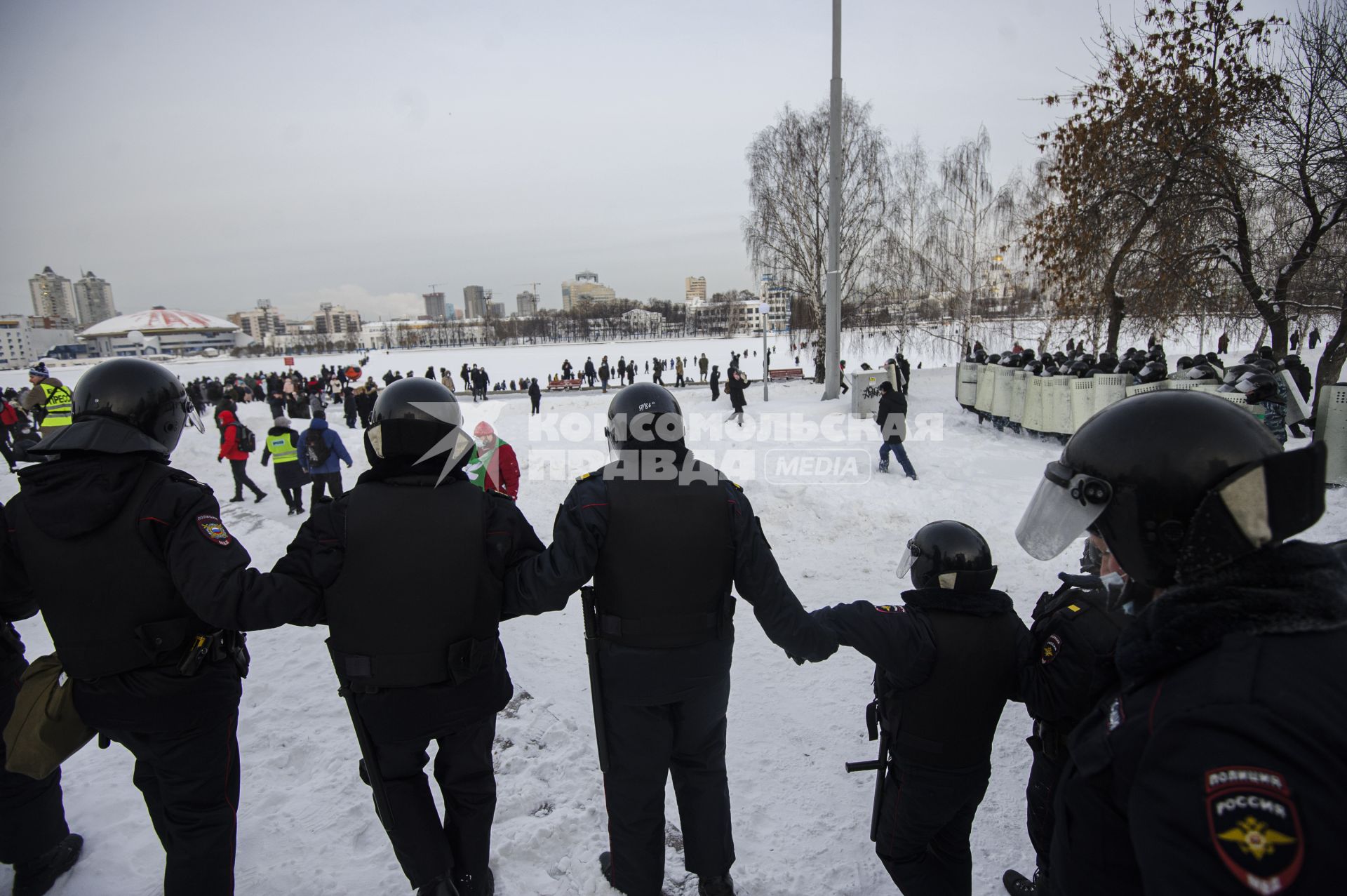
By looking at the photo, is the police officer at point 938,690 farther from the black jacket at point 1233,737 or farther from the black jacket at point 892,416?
the black jacket at point 892,416

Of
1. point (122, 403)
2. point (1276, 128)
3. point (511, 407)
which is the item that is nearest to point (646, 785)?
point (122, 403)

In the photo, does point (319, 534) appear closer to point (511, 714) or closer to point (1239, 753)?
point (511, 714)

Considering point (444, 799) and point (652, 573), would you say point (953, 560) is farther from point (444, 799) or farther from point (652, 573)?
point (444, 799)

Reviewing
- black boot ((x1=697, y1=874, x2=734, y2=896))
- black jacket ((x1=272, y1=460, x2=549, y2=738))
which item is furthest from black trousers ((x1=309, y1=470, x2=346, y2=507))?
black boot ((x1=697, y1=874, x2=734, y2=896))

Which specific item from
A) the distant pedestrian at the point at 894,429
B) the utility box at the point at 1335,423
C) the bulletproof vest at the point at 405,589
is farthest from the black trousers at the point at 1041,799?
the distant pedestrian at the point at 894,429

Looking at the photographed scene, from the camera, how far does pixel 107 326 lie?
109 m

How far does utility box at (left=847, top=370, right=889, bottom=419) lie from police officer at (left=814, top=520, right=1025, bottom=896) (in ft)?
38.8

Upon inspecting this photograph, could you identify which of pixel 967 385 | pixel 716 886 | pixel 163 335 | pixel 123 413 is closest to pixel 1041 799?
pixel 716 886

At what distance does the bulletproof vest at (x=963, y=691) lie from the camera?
2.17m

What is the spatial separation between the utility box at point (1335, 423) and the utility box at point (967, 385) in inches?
303

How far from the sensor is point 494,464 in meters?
6.42

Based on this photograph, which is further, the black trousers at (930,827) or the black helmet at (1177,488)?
the black trousers at (930,827)

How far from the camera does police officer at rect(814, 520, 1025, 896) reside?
7.12 ft

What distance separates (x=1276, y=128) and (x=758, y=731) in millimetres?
11519
